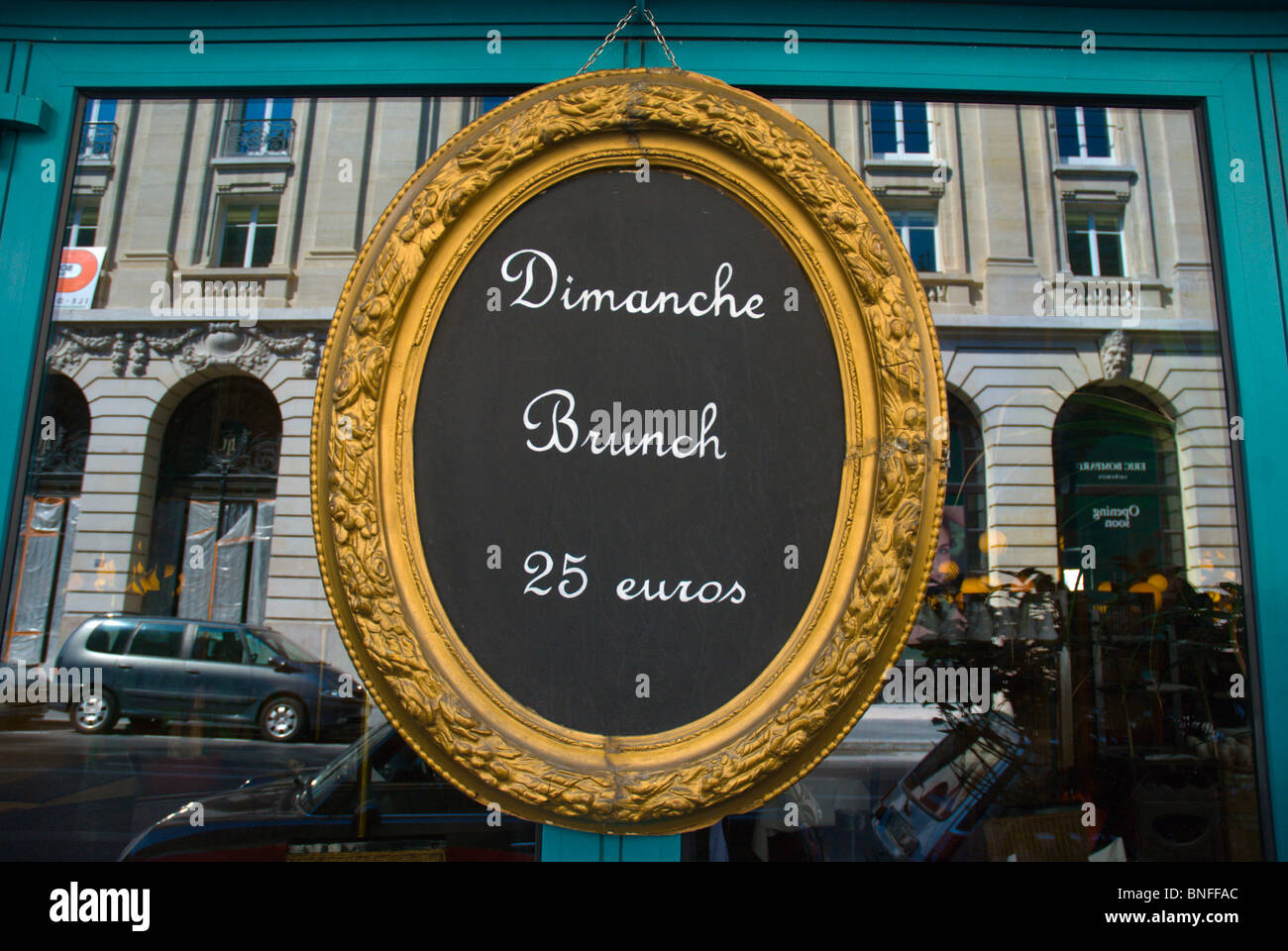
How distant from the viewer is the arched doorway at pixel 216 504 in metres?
2.50

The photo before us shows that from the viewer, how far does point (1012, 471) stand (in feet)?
8.36

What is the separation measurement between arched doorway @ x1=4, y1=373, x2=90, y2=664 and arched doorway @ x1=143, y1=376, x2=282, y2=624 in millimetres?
273

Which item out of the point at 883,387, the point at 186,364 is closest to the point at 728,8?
the point at 883,387

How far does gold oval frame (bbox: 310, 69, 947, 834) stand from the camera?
209 cm

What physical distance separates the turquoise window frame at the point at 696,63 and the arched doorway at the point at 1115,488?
1.05ft

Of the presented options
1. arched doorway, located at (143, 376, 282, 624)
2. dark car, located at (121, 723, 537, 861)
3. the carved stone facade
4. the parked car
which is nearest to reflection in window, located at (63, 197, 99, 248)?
the carved stone facade

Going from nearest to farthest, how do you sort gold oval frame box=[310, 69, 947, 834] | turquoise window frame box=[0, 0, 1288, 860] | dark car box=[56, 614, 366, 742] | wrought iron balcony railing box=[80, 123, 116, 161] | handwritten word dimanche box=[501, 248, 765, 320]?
gold oval frame box=[310, 69, 947, 834]
handwritten word dimanche box=[501, 248, 765, 320]
dark car box=[56, 614, 366, 742]
turquoise window frame box=[0, 0, 1288, 860]
wrought iron balcony railing box=[80, 123, 116, 161]

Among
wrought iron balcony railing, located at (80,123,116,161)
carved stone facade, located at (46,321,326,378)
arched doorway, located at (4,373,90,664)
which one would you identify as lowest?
arched doorway, located at (4,373,90,664)

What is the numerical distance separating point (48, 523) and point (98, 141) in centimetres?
136

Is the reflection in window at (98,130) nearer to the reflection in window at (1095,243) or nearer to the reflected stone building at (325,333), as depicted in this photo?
the reflected stone building at (325,333)

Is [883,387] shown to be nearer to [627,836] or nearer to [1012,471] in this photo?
[1012,471]

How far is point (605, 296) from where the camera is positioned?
2.32 metres

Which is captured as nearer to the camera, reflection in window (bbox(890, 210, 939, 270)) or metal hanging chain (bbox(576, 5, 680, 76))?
metal hanging chain (bbox(576, 5, 680, 76))

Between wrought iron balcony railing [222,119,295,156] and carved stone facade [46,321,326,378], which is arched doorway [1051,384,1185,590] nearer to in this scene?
carved stone facade [46,321,326,378]
